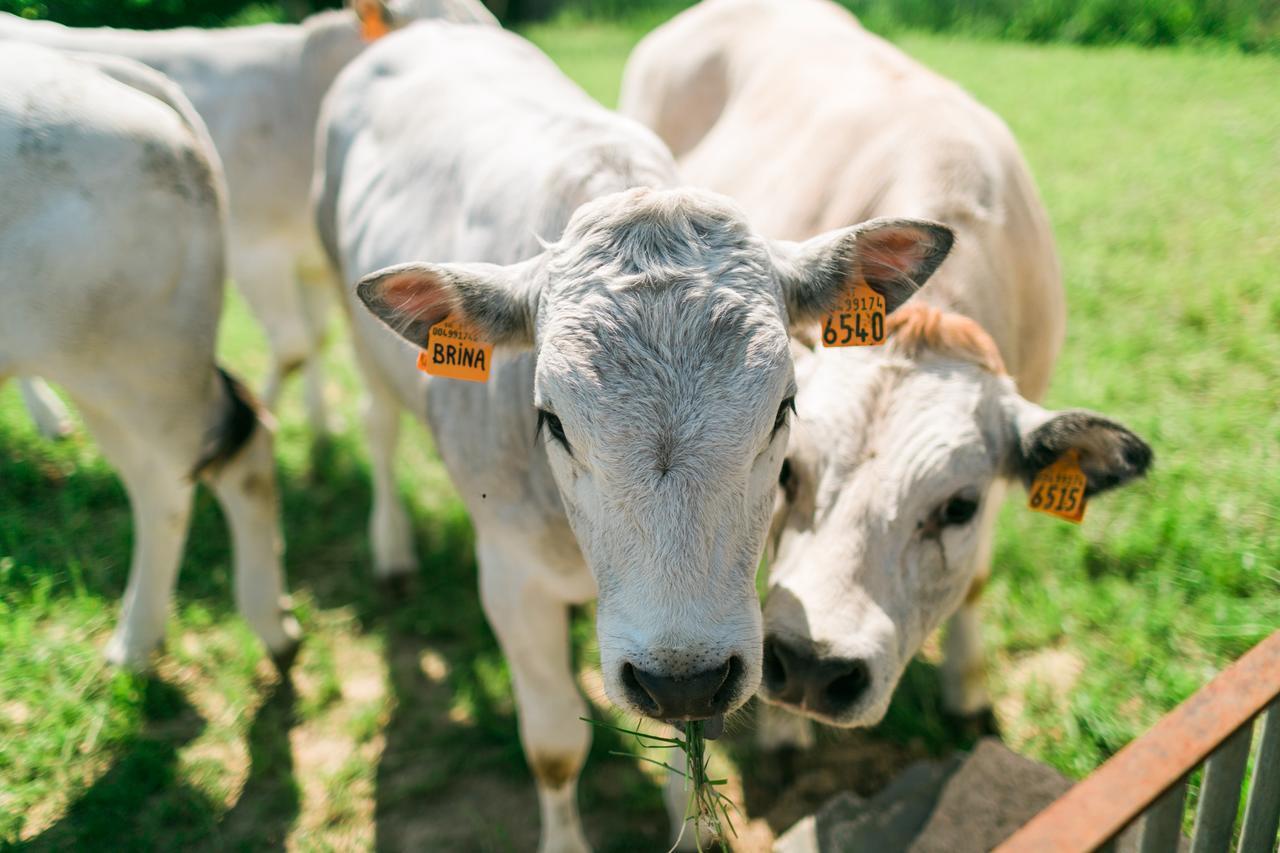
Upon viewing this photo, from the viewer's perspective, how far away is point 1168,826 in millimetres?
1622

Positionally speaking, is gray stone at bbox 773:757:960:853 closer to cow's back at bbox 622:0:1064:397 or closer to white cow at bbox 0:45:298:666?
cow's back at bbox 622:0:1064:397

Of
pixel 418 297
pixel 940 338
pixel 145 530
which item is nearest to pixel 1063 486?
pixel 940 338

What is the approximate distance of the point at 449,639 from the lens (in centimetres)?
402

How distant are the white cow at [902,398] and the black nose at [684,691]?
0.58m

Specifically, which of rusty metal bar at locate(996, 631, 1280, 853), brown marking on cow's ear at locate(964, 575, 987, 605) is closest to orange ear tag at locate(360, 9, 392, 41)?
brown marking on cow's ear at locate(964, 575, 987, 605)

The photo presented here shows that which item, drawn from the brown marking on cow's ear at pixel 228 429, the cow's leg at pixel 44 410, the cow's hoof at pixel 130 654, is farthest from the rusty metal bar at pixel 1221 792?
the cow's leg at pixel 44 410

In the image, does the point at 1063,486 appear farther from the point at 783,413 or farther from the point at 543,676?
the point at 543,676

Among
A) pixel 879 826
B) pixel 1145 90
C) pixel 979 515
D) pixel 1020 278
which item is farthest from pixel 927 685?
pixel 1145 90

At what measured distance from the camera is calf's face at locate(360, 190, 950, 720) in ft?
5.73

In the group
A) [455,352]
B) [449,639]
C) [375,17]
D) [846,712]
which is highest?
[375,17]

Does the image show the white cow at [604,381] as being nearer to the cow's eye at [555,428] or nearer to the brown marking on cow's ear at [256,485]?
the cow's eye at [555,428]

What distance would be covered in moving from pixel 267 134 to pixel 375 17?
0.86m

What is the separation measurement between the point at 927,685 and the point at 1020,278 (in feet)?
5.14

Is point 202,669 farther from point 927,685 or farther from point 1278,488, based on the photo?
point 1278,488
